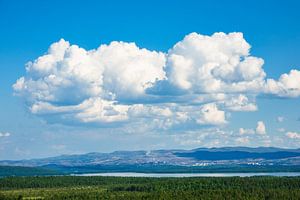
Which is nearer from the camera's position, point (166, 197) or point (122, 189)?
point (166, 197)

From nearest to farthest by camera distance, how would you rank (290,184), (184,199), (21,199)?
(184,199) → (21,199) → (290,184)

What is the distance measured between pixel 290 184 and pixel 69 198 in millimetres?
72396

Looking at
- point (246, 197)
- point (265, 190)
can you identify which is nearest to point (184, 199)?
point (246, 197)

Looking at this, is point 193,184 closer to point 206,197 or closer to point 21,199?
point 206,197

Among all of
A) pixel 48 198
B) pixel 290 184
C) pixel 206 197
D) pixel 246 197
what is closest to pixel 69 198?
pixel 48 198

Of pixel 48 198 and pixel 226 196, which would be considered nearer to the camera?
pixel 226 196

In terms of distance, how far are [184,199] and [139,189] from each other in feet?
153

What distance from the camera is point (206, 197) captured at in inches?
5330

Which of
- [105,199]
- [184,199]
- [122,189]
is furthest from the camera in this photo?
[122,189]

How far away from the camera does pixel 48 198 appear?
5802 inches

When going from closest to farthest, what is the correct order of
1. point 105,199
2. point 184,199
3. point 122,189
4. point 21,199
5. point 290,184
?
point 184,199, point 105,199, point 21,199, point 290,184, point 122,189

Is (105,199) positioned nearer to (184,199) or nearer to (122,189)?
(184,199)

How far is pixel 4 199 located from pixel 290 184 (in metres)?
89.4

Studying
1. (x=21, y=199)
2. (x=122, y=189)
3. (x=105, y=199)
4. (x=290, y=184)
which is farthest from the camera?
(x=122, y=189)
